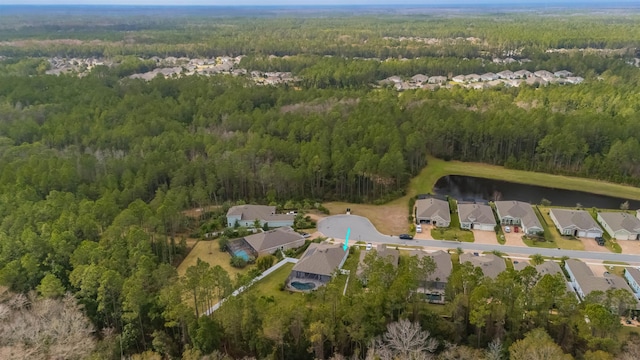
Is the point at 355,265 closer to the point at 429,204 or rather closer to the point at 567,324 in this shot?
the point at 567,324

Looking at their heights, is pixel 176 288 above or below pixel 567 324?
above

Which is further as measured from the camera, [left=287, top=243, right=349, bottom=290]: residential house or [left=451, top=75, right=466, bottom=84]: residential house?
[left=451, top=75, right=466, bottom=84]: residential house

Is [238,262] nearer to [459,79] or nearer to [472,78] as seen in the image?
[459,79]

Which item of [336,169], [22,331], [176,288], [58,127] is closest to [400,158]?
[336,169]

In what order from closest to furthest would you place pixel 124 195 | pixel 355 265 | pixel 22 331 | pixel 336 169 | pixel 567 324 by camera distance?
pixel 22 331
pixel 567 324
pixel 355 265
pixel 124 195
pixel 336 169

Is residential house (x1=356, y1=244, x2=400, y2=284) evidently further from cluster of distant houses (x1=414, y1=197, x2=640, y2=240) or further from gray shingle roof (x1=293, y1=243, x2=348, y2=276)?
cluster of distant houses (x1=414, y1=197, x2=640, y2=240)

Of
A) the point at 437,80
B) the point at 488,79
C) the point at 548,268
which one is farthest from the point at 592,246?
the point at 488,79

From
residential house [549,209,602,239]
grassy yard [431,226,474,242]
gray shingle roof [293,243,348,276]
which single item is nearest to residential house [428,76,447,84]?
residential house [549,209,602,239]
